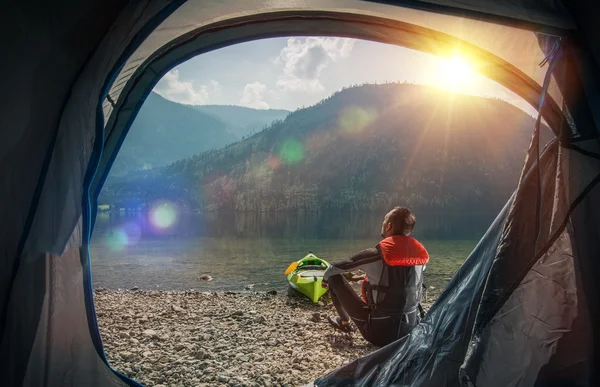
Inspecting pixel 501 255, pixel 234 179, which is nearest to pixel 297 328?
pixel 501 255

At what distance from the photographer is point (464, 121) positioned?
12950 cm

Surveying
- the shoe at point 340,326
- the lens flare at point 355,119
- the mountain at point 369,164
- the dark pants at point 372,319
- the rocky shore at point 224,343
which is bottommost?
the rocky shore at point 224,343

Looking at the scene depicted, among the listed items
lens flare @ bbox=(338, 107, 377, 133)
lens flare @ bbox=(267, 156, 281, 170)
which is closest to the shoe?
lens flare @ bbox=(267, 156, 281, 170)

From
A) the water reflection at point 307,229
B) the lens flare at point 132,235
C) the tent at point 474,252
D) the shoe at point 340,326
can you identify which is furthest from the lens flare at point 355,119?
the tent at point 474,252

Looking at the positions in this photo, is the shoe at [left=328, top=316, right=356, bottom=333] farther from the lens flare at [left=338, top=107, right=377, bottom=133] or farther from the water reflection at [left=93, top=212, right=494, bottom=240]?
the lens flare at [left=338, top=107, right=377, bottom=133]

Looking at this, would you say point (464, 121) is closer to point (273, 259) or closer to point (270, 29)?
point (273, 259)

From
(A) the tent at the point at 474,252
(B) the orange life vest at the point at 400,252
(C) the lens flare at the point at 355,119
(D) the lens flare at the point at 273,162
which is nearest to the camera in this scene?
(A) the tent at the point at 474,252

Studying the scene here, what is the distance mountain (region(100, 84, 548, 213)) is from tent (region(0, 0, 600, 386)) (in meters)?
102

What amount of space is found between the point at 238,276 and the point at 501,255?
17098mm

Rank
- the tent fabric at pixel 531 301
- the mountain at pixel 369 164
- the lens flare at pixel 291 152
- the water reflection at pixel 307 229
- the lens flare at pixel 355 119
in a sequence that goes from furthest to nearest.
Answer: the lens flare at pixel 355 119 → the lens flare at pixel 291 152 → the mountain at pixel 369 164 → the water reflection at pixel 307 229 → the tent fabric at pixel 531 301

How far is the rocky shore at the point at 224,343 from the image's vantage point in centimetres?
452

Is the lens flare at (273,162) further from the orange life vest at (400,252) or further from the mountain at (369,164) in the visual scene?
the orange life vest at (400,252)

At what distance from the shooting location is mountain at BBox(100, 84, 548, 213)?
110 meters

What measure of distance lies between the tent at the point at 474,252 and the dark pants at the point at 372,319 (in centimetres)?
115
